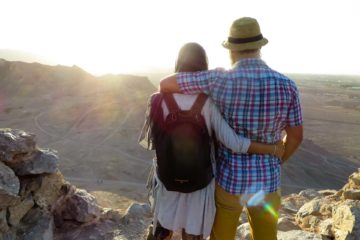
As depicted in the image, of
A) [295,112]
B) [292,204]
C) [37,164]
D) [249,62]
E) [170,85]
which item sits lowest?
[292,204]

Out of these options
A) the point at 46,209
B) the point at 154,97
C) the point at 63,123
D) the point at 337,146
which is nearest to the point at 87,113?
the point at 63,123

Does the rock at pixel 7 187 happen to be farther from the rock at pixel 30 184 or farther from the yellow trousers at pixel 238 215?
the yellow trousers at pixel 238 215

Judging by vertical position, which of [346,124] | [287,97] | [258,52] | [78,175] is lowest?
[346,124]

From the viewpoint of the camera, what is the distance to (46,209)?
5.10 meters

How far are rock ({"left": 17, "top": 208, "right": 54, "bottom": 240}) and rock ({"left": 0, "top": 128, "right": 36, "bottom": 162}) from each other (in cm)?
72

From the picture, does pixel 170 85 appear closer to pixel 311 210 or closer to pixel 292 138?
pixel 292 138

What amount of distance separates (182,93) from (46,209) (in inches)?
136

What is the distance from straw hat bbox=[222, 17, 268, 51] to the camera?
2350 millimetres

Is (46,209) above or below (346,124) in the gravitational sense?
above

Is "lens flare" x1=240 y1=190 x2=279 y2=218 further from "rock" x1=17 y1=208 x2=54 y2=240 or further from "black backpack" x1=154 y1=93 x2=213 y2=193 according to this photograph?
"rock" x1=17 y1=208 x2=54 y2=240

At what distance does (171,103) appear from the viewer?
235 centimetres

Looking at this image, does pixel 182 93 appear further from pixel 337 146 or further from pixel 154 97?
pixel 337 146

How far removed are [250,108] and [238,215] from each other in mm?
668

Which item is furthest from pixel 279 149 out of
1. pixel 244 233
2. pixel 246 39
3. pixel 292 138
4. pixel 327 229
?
pixel 327 229
